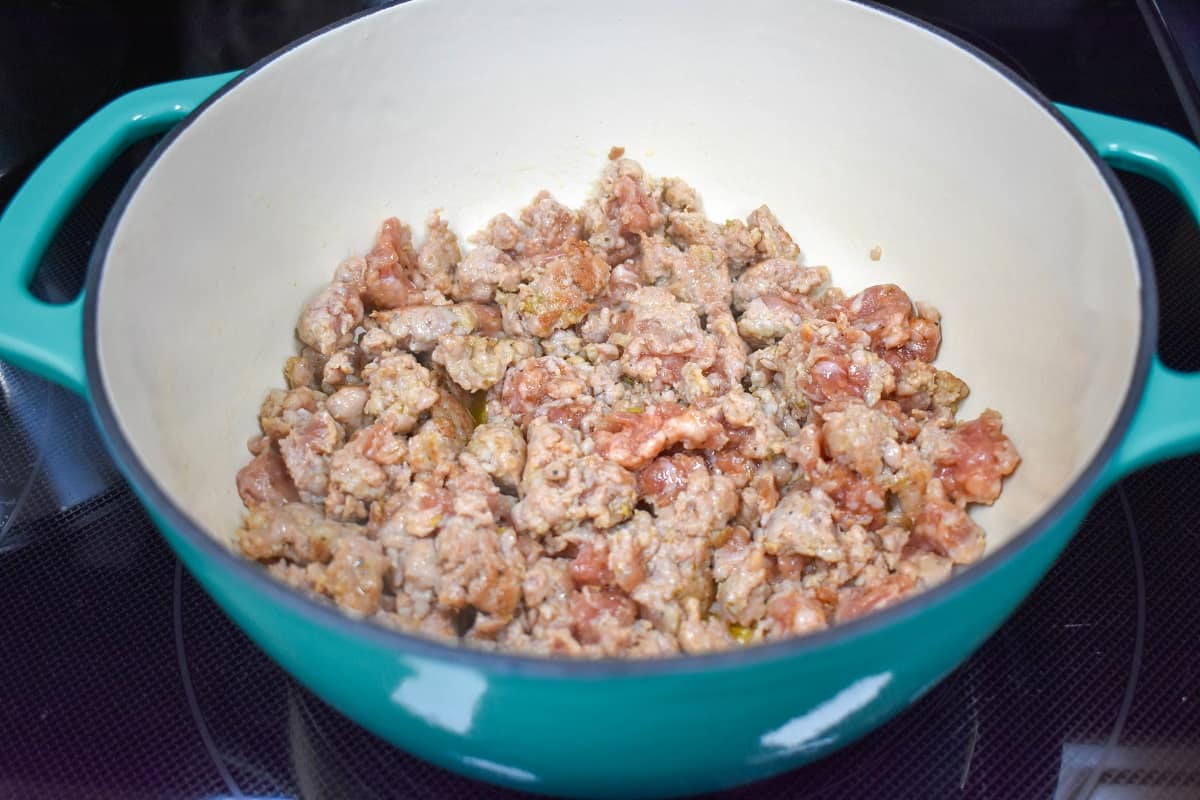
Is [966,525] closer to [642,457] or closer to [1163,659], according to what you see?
[1163,659]

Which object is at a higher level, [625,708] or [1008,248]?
[1008,248]

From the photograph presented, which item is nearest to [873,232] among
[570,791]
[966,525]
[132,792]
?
[966,525]

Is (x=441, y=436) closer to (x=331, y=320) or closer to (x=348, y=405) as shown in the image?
(x=348, y=405)

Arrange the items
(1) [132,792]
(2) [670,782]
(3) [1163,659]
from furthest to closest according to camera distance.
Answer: (3) [1163,659]
(1) [132,792]
(2) [670,782]

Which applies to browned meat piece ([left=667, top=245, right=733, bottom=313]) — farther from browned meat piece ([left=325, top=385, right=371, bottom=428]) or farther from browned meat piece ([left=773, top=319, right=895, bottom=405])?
browned meat piece ([left=325, top=385, right=371, bottom=428])

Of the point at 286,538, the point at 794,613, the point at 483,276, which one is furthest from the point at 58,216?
the point at 794,613

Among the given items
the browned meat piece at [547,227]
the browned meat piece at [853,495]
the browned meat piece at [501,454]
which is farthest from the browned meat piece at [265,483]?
the browned meat piece at [853,495]

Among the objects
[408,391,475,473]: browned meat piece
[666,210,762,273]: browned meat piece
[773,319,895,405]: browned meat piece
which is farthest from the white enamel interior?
[408,391,475,473]: browned meat piece
